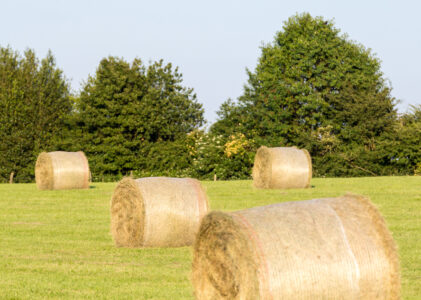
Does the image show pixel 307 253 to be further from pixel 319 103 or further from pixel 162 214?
pixel 319 103

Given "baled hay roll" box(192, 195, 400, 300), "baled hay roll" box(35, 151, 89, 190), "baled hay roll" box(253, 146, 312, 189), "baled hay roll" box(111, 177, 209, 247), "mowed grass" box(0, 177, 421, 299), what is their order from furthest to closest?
"baled hay roll" box(35, 151, 89, 190), "baled hay roll" box(253, 146, 312, 189), "baled hay roll" box(111, 177, 209, 247), "mowed grass" box(0, 177, 421, 299), "baled hay roll" box(192, 195, 400, 300)

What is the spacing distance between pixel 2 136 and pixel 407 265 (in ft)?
185

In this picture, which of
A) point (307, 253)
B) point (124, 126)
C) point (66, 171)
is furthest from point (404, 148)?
point (307, 253)

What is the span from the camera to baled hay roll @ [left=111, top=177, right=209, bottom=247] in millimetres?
15375

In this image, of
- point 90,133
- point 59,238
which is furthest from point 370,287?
point 90,133

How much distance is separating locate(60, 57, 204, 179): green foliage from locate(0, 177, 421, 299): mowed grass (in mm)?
35074

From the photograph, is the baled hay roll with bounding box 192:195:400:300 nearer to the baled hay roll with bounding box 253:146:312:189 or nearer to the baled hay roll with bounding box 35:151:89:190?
the baled hay roll with bounding box 253:146:312:189

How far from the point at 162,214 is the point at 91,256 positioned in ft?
6.30

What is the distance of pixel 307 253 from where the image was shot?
7.90m

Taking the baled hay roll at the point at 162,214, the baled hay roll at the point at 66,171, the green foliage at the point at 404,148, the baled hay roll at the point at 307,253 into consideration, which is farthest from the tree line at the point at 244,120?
the baled hay roll at the point at 307,253

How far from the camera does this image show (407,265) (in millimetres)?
12812

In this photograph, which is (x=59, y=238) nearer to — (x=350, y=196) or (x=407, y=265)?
(x=407, y=265)

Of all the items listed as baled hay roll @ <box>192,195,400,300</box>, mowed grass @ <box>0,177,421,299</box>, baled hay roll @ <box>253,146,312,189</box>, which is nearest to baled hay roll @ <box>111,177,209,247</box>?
mowed grass @ <box>0,177,421,299</box>

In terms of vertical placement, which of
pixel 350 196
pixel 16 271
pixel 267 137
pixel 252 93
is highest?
pixel 252 93
